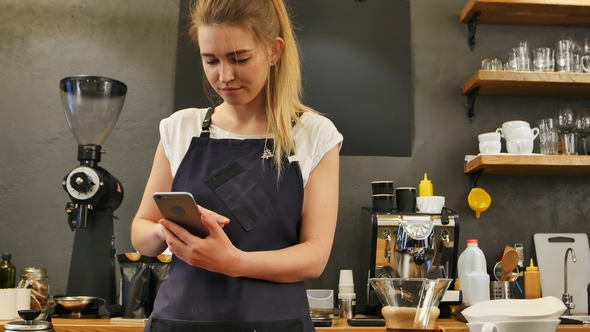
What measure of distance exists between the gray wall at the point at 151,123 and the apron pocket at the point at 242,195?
187 cm

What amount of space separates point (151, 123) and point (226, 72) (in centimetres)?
204

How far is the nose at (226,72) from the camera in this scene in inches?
53.4

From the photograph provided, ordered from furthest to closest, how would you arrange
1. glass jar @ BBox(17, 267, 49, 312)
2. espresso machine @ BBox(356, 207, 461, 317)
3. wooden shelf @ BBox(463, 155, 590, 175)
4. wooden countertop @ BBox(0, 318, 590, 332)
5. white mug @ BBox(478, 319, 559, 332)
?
wooden shelf @ BBox(463, 155, 590, 175)
espresso machine @ BBox(356, 207, 461, 317)
glass jar @ BBox(17, 267, 49, 312)
wooden countertop @ BBox(0, 318, 590, 332)
white mug @ BBox(478, 319, 559, 332)

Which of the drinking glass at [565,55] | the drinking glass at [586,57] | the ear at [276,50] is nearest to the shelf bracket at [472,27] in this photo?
the drinking glass at [565,55]

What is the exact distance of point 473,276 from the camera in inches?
112

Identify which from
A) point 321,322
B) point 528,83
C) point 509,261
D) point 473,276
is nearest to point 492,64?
point 528,83

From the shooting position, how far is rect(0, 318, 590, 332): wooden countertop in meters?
2.36

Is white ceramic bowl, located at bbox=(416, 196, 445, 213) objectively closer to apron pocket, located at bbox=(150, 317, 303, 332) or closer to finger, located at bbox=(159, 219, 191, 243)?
apron pocket, located at bbox=(150, 317, 303, 332)

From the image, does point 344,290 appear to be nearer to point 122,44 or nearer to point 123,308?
point 123,308

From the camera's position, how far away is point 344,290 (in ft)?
9.51

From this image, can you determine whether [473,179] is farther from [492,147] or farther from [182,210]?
[182,210]

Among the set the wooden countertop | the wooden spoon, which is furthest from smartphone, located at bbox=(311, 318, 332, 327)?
the wooden spoon

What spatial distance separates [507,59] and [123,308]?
2400mm

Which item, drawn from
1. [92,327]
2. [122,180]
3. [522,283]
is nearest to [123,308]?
[92,327]
